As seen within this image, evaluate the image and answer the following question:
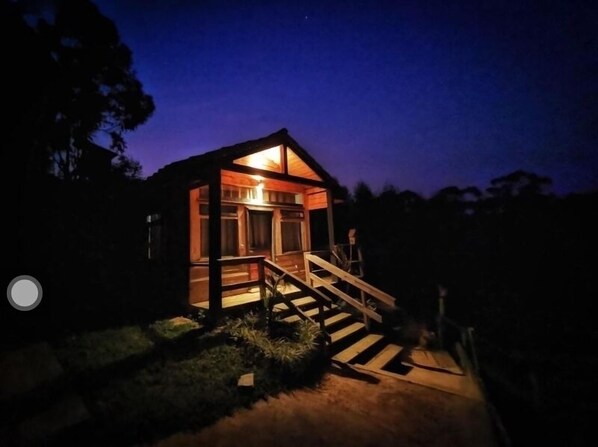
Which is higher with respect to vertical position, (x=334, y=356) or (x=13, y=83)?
(x=13, y=83)

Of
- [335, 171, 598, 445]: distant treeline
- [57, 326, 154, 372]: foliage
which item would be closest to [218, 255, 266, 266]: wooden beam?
[57, 326, 154, 372]: foliage

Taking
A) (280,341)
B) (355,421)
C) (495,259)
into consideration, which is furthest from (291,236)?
(495,259)

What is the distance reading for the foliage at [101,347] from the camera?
5.13m

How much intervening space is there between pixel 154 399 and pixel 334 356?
12.1ft

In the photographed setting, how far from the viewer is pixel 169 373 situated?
500 cm

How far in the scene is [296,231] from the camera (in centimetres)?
1190

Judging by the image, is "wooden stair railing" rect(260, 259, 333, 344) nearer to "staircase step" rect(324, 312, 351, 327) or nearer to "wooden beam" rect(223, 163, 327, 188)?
"staircase step" rect(324, 312, 351, 327)

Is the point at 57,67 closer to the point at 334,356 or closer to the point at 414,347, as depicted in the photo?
the point at 334,356

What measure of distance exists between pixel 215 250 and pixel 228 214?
258 cm

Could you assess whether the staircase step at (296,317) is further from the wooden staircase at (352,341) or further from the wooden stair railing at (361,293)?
the wooden stair railing at (361,293)

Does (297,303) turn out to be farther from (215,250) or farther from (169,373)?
(169,373)

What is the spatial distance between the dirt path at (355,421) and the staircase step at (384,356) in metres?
0.96

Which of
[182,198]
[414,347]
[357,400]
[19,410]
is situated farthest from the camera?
[182,198]

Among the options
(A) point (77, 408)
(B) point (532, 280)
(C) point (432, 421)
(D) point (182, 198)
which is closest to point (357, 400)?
(C) point (432, 421)
